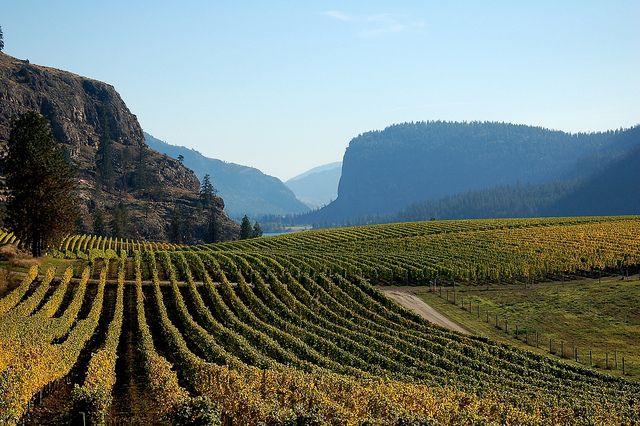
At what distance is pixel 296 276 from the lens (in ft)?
215

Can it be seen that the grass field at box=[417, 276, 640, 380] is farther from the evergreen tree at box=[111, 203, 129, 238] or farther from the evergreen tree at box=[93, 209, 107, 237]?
the evergreen tree at box=[93, 209, 107, 237]

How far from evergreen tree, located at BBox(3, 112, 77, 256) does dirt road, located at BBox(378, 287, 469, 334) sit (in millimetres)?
36703

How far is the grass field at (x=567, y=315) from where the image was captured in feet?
148

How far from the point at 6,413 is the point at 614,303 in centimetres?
5158

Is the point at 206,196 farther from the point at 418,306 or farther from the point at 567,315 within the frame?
the point at 567,315

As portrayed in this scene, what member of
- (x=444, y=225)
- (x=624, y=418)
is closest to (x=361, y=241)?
(x=444, y=225)

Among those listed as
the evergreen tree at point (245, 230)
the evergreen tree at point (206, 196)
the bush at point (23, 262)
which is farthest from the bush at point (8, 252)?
the evergreen tree at point (206, 196)

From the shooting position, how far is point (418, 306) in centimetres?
5681

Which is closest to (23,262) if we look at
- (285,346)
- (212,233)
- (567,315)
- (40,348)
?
(40,348)

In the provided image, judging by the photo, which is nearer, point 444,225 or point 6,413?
point 6,413

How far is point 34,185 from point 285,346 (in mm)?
38599

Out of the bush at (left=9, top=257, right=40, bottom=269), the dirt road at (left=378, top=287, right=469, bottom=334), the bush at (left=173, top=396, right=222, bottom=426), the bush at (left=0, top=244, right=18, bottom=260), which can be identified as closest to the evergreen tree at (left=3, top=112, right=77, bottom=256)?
the bush at (left=0, top=244, right=18, bottom=260)

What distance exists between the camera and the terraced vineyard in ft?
85.5

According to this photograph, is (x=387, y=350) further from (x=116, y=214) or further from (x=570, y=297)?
(x=116, y=214)
